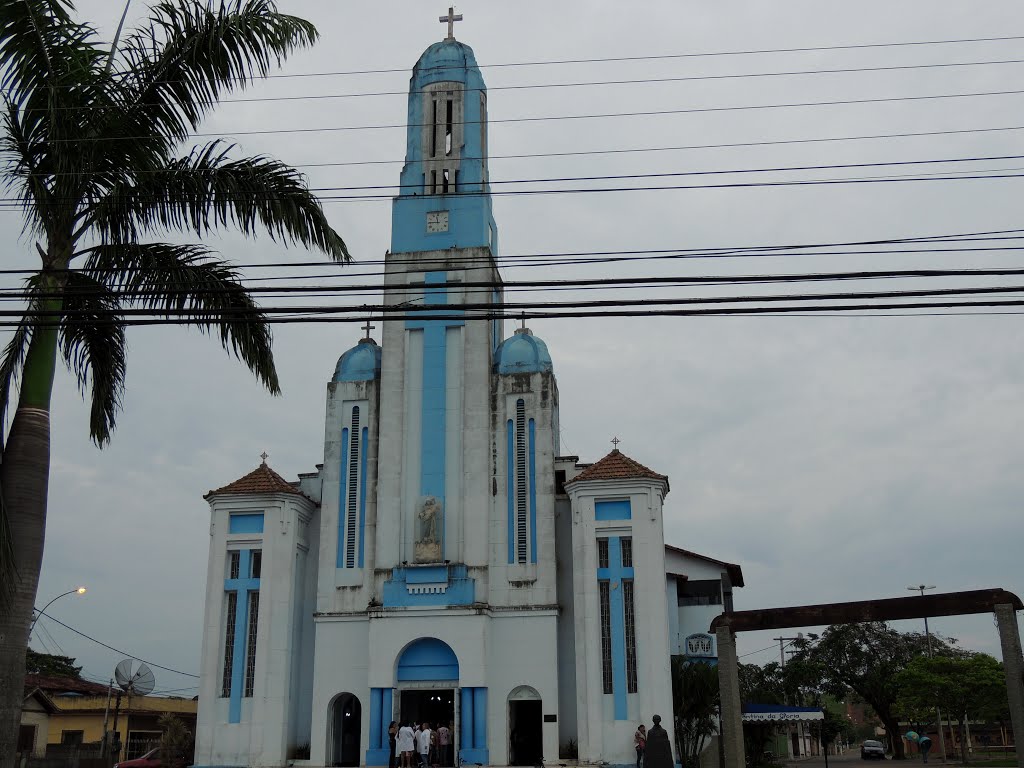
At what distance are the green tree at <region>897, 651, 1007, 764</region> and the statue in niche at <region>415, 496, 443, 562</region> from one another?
24.9 metres

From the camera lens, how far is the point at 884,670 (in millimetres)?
55062

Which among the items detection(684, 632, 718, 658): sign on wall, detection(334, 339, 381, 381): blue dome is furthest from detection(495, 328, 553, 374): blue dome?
detection(684, 632, 718, 658): sign on wall

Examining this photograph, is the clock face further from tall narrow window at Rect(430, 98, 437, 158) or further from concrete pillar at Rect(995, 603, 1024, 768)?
concrete pillar at Rect(995, 603, 1024, 768)

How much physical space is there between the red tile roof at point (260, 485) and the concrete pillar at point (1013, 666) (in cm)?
2135

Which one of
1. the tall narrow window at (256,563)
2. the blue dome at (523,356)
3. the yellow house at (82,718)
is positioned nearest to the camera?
the tall narrow window at (256,563)

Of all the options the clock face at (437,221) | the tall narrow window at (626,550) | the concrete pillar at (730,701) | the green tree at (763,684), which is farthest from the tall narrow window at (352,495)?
the green tree at (763,684)

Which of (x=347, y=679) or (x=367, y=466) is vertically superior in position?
(x=367, y=466)

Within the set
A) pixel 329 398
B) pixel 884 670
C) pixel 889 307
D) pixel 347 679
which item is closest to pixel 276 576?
pixel 347 679

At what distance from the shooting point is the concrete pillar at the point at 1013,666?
19.9 m

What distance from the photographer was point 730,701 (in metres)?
21.4

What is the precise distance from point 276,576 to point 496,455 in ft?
25.8

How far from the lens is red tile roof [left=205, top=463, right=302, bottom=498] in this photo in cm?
3353

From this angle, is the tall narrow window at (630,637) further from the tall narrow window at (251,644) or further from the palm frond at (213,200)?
the palm frond at (213,200)

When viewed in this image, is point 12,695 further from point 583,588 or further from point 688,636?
point 688,636
